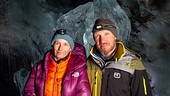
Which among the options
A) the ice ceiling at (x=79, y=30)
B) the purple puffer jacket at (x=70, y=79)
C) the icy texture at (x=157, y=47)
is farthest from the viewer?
the ice ceiling at (x=79, y=30)

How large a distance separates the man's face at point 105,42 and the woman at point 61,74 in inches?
12.9

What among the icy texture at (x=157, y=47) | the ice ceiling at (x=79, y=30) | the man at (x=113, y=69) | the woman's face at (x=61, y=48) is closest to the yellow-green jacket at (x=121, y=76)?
the man at (x=113, y=69)

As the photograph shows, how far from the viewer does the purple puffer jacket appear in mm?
2838

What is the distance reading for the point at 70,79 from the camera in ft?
9.37

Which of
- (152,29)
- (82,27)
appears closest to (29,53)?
(82,27)

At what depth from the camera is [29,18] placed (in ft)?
27.2

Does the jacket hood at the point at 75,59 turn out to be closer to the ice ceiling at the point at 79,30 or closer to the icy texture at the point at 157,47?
the ice ceiling at the point at 79,30

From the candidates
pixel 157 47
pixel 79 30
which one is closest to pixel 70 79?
pixel 79 30

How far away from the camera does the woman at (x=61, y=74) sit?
112 inches

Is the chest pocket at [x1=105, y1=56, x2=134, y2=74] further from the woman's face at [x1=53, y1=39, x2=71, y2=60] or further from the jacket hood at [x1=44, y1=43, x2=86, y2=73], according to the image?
the woman's face at [x1=53, y1=39, x2=71, y2=60]

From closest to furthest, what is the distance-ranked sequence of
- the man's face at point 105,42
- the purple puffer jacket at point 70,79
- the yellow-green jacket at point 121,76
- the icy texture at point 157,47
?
the yellow-green jacket at point 121,76 < the man's face at point 105,42 < the purple puffer jacket at point 70,79 < the icy texture at point 157,47

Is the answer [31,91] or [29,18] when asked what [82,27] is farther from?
[31,91]

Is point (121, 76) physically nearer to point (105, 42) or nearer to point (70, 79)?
point (105, 42)

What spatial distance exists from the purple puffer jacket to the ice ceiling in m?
4.41
